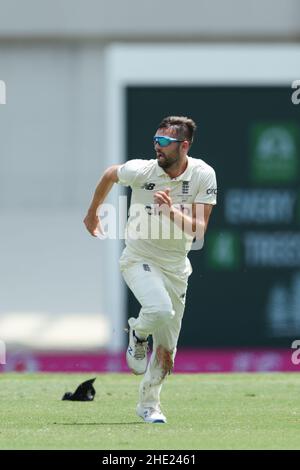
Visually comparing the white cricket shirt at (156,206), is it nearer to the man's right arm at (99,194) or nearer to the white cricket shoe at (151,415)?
the man's right arm at (99,194)

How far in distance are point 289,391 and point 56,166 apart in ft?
57.9

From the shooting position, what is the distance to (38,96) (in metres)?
27.1

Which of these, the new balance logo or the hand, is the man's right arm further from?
the new balance logo

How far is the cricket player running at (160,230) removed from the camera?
8164 millimetres

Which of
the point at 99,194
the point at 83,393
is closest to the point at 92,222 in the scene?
the point at 99,194

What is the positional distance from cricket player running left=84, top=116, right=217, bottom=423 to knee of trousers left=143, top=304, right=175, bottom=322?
0.11 meters

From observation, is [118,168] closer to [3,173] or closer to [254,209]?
[254,209]

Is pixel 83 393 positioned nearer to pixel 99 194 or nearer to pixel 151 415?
pixel 151 415

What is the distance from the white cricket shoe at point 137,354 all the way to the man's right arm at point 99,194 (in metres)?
0.61

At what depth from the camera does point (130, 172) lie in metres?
8.22

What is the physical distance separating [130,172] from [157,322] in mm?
829

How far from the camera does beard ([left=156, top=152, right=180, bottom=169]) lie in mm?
8172

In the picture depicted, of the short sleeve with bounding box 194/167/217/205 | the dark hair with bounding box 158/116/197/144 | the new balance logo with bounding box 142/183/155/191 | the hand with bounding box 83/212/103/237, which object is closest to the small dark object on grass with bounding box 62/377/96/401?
the hand with bounding box 83/212/103/237

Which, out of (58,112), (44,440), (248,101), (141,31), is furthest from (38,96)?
(44,440)
